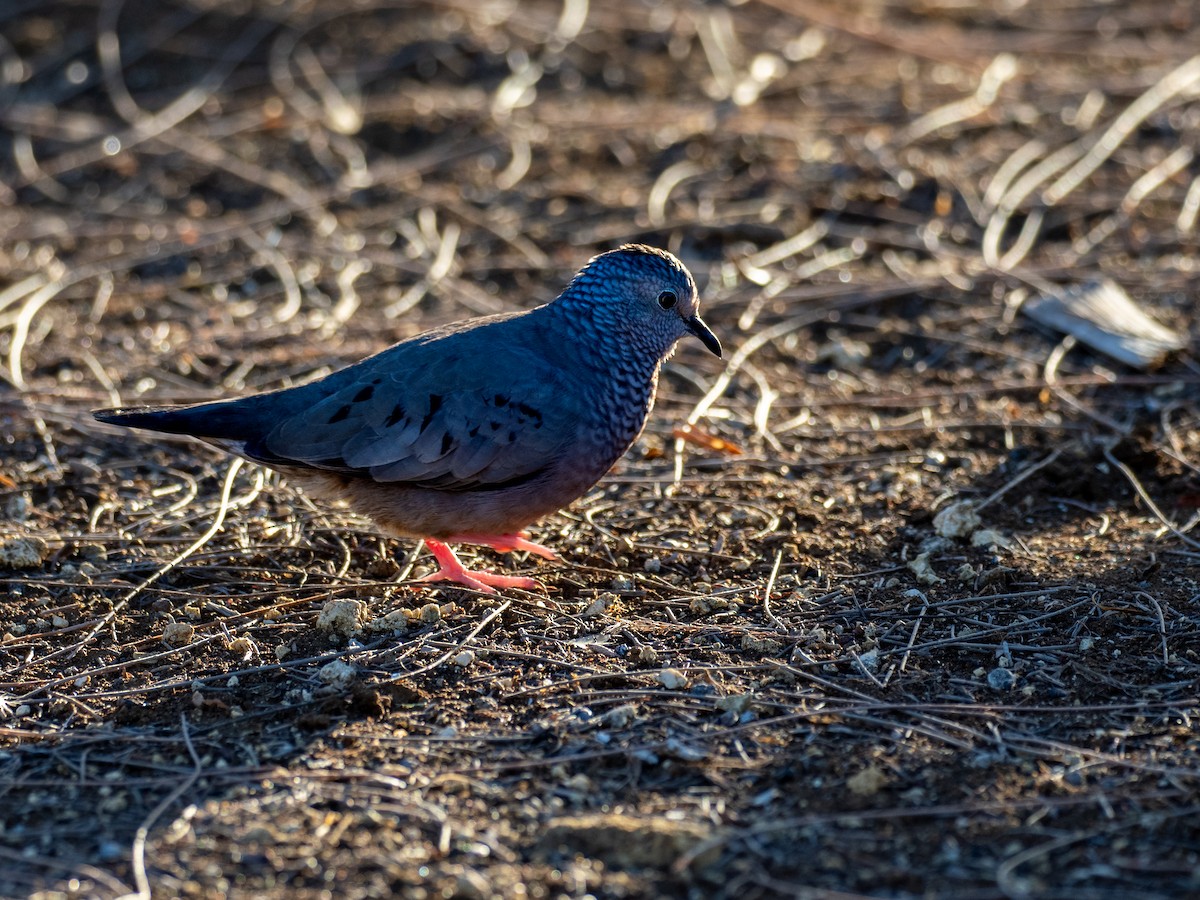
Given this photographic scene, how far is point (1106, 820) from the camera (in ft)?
10.9

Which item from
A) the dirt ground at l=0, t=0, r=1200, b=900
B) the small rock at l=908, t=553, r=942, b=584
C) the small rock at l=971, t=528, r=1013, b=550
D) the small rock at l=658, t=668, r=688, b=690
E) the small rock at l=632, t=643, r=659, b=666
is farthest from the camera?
the small rock at l=971, t=528, r=1013, b=550

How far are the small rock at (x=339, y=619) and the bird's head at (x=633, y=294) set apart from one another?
121 cm

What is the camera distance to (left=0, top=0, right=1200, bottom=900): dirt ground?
339 cm

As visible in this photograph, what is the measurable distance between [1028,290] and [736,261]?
146 cm

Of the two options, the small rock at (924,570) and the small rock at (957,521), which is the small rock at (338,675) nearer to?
the small rock at (924,570)

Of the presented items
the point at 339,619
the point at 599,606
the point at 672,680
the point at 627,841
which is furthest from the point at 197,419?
the point at 627,841

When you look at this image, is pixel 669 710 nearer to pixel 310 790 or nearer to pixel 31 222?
pixel 310 790

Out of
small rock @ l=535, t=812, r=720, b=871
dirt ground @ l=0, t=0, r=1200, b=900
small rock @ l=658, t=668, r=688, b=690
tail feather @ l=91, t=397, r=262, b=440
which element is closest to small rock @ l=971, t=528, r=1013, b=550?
dirt ground @ l=0, t=0, r=1200, b=900

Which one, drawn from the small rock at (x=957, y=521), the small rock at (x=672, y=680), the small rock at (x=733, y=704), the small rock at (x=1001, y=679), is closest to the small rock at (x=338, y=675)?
the small rock at (x=672, y=680)

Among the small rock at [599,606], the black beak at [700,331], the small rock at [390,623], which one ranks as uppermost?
the black beak at [700,331]

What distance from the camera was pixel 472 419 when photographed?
14.6 feet

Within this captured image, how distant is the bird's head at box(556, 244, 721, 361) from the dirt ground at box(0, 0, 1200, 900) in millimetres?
764

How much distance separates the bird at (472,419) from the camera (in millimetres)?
4461

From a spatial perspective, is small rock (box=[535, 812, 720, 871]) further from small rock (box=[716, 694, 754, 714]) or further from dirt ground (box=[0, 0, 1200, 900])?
small rock (box=[716, 694, 754, 714])
